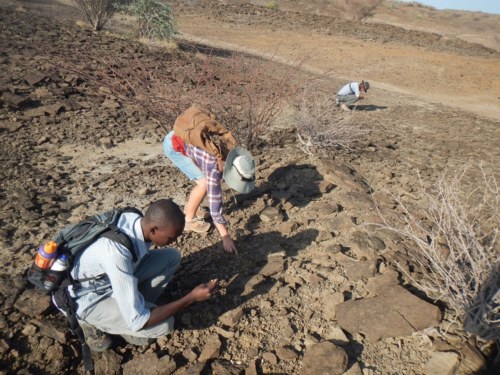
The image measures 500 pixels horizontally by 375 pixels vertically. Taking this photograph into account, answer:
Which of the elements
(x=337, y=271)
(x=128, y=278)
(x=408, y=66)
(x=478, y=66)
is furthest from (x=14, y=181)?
(x=478, y=66)

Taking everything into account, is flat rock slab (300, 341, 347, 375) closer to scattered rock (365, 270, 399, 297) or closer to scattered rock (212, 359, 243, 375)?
scattered rock (212, 359, 243, 375)

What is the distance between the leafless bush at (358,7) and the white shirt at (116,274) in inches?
1157

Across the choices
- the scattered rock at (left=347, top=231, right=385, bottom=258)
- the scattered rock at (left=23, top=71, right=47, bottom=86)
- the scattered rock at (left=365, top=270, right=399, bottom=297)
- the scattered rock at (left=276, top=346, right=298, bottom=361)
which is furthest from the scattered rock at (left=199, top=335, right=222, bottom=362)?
the scattered rock at (left=23, top=71, right=47, bottom=86)

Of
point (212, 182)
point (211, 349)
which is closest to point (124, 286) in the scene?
point (211, 349)

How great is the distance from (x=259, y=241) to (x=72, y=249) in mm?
1573

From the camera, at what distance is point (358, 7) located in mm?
28734

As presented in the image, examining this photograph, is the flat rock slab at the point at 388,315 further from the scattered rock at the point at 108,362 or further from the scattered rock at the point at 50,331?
the scattered rock at the point at 50,331

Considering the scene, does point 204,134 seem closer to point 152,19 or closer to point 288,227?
point 288,227

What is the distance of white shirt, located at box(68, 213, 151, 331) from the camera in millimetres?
1863

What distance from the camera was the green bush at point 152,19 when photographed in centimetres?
1116

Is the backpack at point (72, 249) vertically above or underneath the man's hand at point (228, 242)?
above

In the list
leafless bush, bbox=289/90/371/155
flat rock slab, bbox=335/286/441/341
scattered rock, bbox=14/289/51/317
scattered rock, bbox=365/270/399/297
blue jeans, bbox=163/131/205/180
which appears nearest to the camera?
flat rock slab, bbox=335/286/441/341

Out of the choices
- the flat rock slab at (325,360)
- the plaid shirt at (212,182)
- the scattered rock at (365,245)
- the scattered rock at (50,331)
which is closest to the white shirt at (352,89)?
the scattered rock at (365,245)

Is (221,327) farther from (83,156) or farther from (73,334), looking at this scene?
(83,156)
